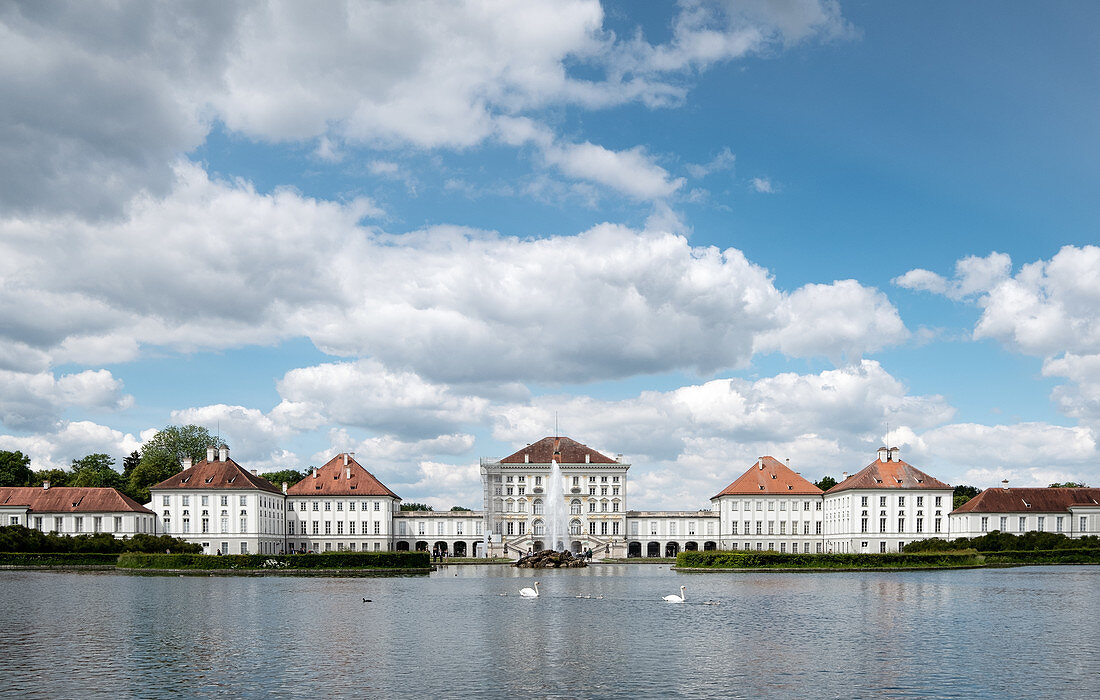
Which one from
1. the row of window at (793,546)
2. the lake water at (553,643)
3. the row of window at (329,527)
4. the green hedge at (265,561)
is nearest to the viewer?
the lake water at (553,643)

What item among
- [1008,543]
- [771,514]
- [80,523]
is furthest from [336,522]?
[1008,543]

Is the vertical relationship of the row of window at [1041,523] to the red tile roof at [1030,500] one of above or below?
below

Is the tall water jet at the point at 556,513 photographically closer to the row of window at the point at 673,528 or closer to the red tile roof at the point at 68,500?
the row of window at the point at 673,528

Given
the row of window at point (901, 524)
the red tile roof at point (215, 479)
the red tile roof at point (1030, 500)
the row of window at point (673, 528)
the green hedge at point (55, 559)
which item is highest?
the red tile roof at point (215, 479)

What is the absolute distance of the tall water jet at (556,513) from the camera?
123812mm

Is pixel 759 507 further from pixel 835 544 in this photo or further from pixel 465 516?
pixel 465 516

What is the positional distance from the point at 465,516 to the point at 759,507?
3664cm

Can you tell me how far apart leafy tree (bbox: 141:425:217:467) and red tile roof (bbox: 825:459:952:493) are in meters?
84.8

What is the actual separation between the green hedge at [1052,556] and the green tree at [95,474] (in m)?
93.0

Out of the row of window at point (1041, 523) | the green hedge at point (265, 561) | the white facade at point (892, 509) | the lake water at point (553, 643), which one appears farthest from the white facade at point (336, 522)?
the row of window at point (1041, 523)

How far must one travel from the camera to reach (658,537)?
12875cm

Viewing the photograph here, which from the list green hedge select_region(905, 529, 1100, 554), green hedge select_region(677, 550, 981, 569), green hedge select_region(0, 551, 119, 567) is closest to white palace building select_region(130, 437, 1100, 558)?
green hedge select_region(905, 529, 1100, 554)

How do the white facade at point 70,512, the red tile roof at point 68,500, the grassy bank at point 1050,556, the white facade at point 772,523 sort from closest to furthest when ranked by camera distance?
the grassy bank at point 1050,556 → the white facade at point 70,512 → the red tile roof at point 68,500 → the white facade at point 772,523

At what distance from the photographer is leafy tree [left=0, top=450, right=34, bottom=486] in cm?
11819
